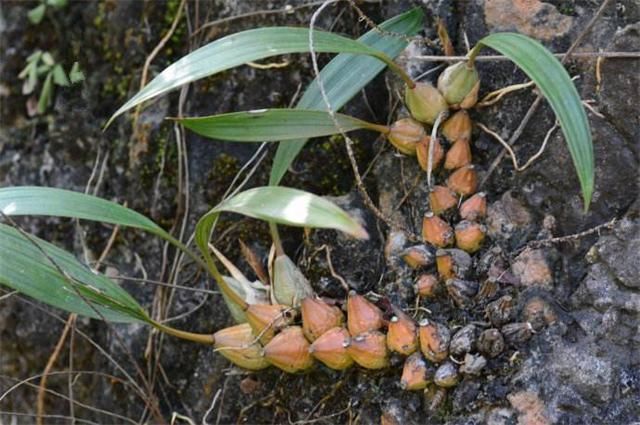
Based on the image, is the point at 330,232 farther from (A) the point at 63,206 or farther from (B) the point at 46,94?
(B) the point at 46,94

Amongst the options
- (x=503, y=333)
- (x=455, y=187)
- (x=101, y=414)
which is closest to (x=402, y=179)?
(x=455, y=187)

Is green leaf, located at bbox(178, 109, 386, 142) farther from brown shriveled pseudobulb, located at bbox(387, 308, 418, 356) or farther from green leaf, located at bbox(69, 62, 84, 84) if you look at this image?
green leaf, located at bbox(69, 62, 84, 84)

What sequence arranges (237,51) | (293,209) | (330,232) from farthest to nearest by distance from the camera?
1. (330,232)
2. (237,51)
3. (293,209)

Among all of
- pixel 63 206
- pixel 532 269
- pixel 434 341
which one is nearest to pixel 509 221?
pixel 532 269

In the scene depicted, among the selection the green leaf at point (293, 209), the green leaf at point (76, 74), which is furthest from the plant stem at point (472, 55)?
the green leaf at point (76, 74)

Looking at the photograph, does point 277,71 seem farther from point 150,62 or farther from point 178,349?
point 178,349

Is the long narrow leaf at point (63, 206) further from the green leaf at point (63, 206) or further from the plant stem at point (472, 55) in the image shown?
the plant stem at point (472, 55)
